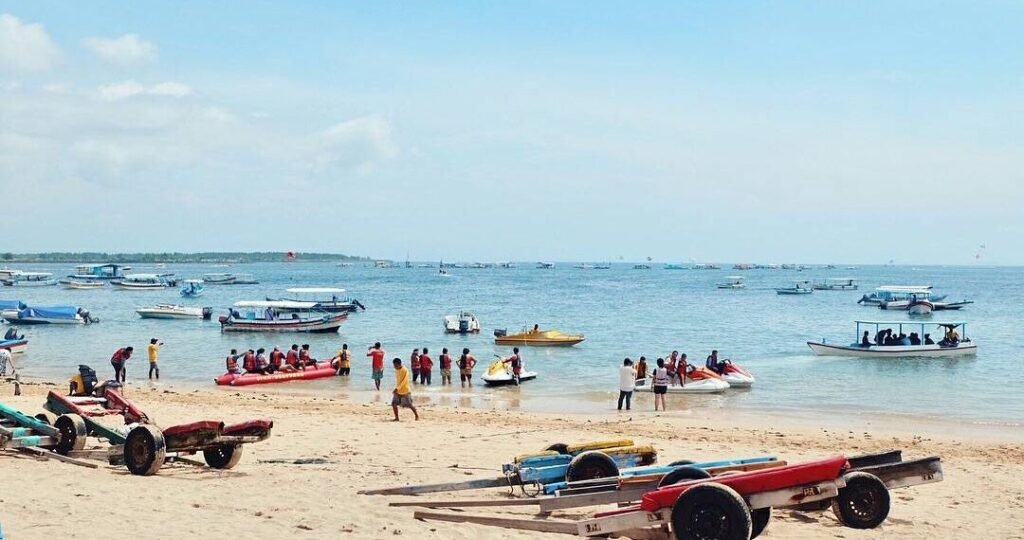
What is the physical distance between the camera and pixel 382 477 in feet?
36.2

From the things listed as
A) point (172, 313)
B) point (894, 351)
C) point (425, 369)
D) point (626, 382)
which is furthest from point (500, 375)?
point (172, 313)

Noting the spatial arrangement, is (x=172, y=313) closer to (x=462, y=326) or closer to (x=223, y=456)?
(x=462, y=326)

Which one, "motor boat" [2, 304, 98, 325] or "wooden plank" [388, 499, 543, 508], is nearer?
"wooden plank" [388, 499, 543, 508]

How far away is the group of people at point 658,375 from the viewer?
851 inches

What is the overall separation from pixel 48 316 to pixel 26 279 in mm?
81746

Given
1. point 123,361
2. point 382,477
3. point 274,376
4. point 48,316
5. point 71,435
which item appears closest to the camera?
point 382,477

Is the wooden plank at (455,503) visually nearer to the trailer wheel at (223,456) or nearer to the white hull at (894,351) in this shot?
the trailer wheel at (223,456)

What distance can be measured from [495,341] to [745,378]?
651 inches

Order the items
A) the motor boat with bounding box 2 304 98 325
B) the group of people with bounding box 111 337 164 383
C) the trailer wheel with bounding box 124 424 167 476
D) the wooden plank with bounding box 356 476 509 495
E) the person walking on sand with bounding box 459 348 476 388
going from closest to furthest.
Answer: the wooden plank with bounding box 356 476 509 495 < the trailer wheel with bounding box 124 424 167 476 < the group of people with bounding box 111 337 164 383 < the person walking on sand with bounding box 459 348 476 388 < the motor boat with bounding box 2 304 98 325

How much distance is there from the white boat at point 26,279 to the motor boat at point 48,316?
2849 inches

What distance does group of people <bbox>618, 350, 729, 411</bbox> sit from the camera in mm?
21609

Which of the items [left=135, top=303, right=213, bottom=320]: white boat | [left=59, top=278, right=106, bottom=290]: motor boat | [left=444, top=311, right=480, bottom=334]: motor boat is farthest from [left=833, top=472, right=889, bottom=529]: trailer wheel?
[left=59, top=278, right=106, bottom=290]: motor boat

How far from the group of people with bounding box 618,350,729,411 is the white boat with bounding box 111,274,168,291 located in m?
90.4

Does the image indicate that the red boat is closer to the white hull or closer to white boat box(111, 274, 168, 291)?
the white hull
